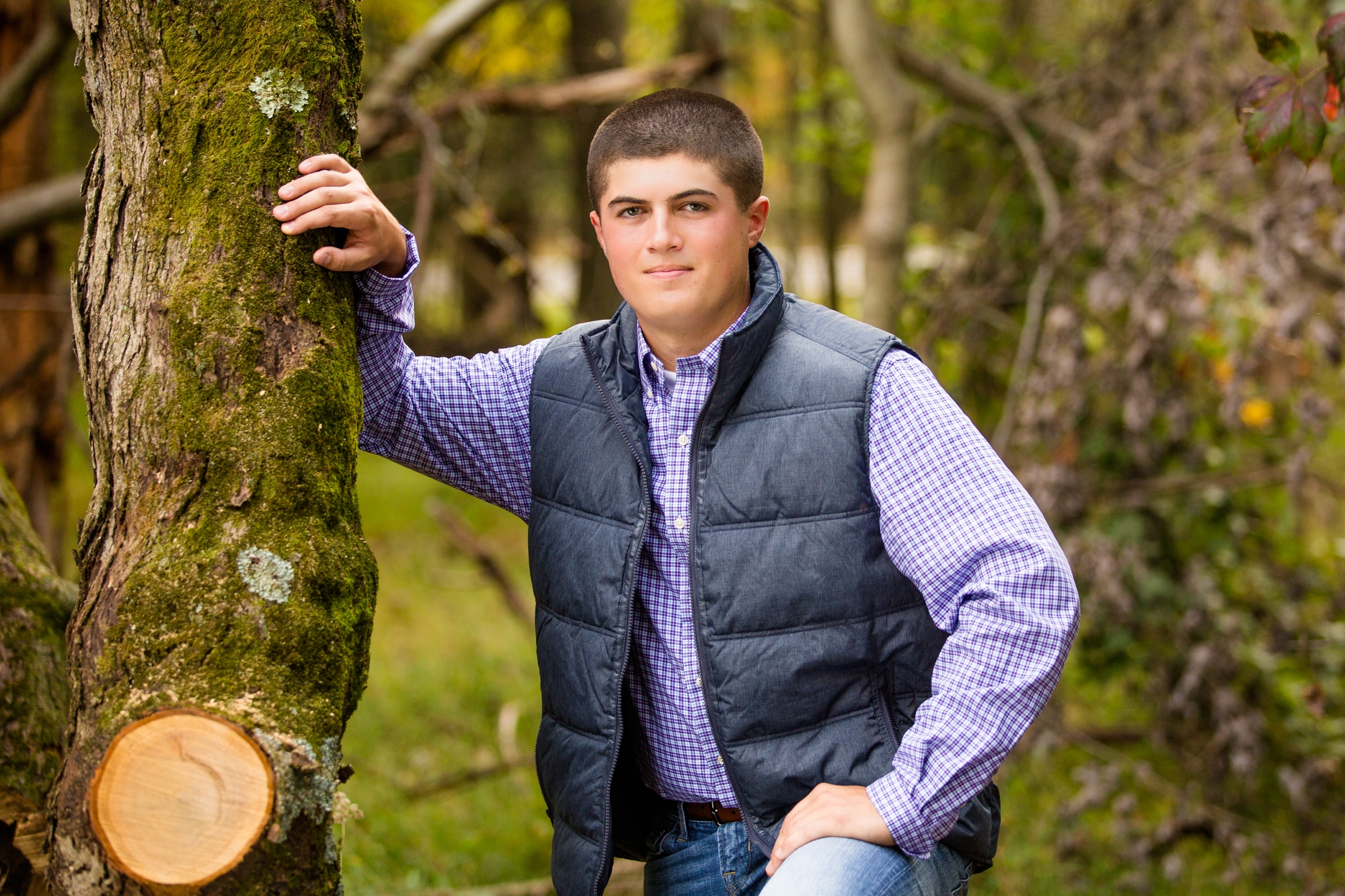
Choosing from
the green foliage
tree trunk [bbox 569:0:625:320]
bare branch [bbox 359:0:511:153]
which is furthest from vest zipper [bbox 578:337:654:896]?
tree trunk [bbox 569:0:625:320]

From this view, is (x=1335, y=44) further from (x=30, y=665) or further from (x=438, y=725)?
(x=438, y=725)

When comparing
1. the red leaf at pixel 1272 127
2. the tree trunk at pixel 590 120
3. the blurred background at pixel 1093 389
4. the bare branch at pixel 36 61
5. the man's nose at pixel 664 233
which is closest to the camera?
the man's nose at pixel 664 233

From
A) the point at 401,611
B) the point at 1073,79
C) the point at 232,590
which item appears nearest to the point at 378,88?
the point at 1073,79

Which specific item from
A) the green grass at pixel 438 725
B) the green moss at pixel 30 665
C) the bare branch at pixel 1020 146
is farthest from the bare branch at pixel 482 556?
the green moss at pixel 30 665

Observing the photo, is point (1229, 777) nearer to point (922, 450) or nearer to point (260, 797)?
point (922, 450)

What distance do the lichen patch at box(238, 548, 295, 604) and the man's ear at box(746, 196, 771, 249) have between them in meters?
1.08

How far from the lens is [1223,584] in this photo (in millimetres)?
4863

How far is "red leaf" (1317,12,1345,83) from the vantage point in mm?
2092

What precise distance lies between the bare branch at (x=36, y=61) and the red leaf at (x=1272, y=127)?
5.00 m

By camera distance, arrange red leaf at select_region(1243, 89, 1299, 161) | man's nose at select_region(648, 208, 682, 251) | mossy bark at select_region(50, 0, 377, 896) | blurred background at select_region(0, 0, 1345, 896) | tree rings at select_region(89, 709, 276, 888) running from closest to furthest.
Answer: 1. tree rings at select_region(89, 709, 276, 888)
2. mossy bark at select_region(50, 0, 377, 896)
3. man's nose at select_region(648, 208, 682, 251)
4. red leaf at select_region(1243, 89, 1299, 161)
5. blurred background at select_region(0, 0, 1345, 896)

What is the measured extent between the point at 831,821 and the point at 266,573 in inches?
39.1

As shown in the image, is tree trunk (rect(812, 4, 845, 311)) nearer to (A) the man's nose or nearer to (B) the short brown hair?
(B) the short brown hair

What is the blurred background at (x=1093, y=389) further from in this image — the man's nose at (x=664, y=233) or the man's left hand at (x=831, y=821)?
the man's nose at (x=664, y=233)

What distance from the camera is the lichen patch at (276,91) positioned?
6.29ft
